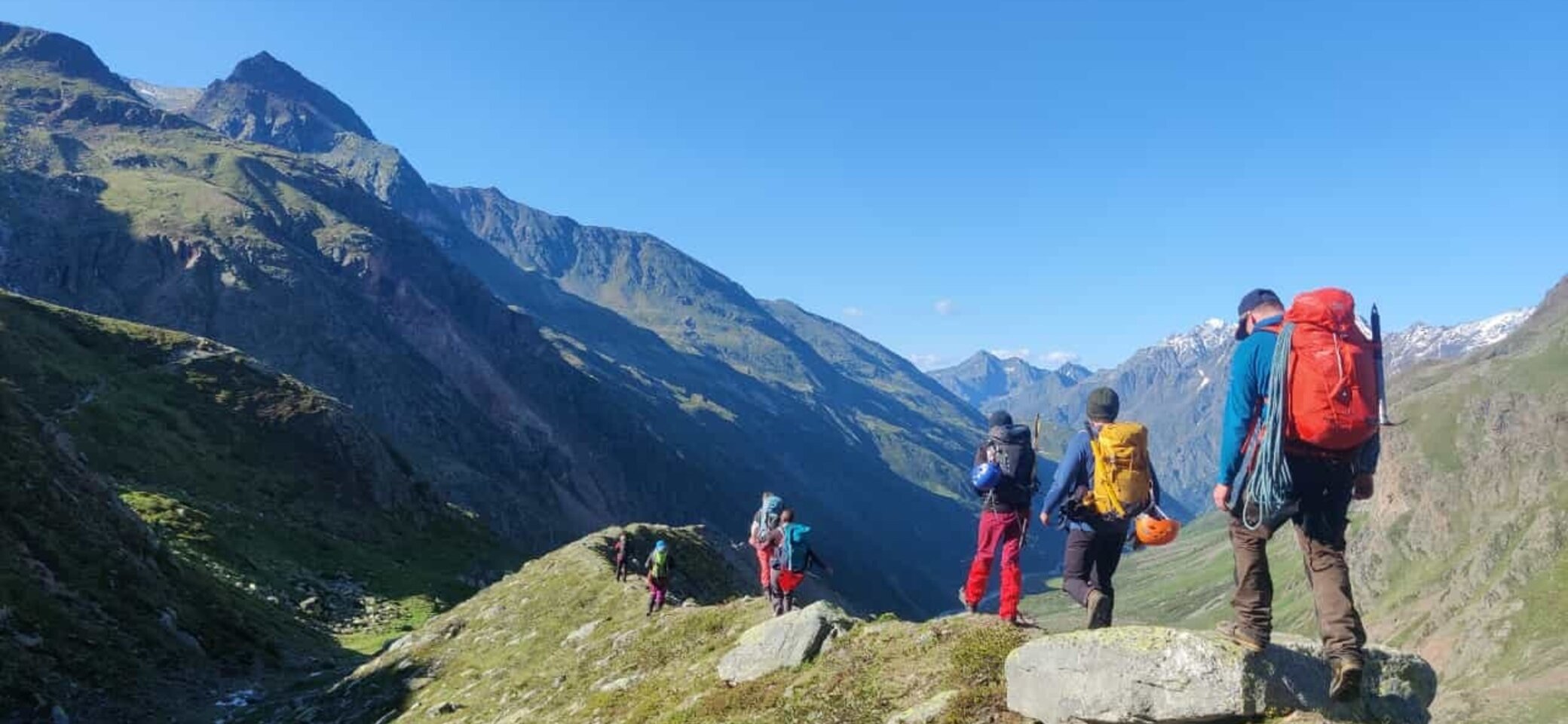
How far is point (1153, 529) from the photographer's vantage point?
35.4 ft

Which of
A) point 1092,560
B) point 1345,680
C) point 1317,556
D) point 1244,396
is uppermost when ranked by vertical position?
point 1244,396

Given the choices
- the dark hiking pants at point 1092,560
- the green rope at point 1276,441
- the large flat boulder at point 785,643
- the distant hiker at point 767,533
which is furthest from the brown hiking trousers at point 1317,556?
the distant hiker at point 767,533

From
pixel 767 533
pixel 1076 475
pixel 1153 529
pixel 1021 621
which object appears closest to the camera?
pixel 1153 529

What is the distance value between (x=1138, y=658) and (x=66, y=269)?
182570 mm

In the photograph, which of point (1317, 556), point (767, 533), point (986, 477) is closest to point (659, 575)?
point (767, 533)

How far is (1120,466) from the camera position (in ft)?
38.2

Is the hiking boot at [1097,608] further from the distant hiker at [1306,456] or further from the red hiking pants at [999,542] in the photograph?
the distant hiker at [1306,456]

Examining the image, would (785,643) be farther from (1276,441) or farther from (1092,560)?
(1276,441)

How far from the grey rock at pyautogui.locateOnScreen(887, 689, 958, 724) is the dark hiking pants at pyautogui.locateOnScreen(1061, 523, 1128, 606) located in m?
2.62

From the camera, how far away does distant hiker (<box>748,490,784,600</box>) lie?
20.4m

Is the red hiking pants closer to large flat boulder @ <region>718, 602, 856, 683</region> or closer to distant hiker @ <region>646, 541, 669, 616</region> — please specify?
large flat boulder @ <region>718, 602, 856, 683</region>

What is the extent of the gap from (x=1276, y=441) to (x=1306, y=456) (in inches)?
16.8

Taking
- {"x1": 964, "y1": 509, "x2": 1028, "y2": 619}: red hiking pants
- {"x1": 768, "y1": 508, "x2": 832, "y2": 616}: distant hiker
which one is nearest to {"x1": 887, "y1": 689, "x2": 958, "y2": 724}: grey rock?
{"x1": 964, "y1": 509, "x2": 1028, "y2": 619}: red hiking pants

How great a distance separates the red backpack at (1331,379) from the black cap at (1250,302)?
95cm
